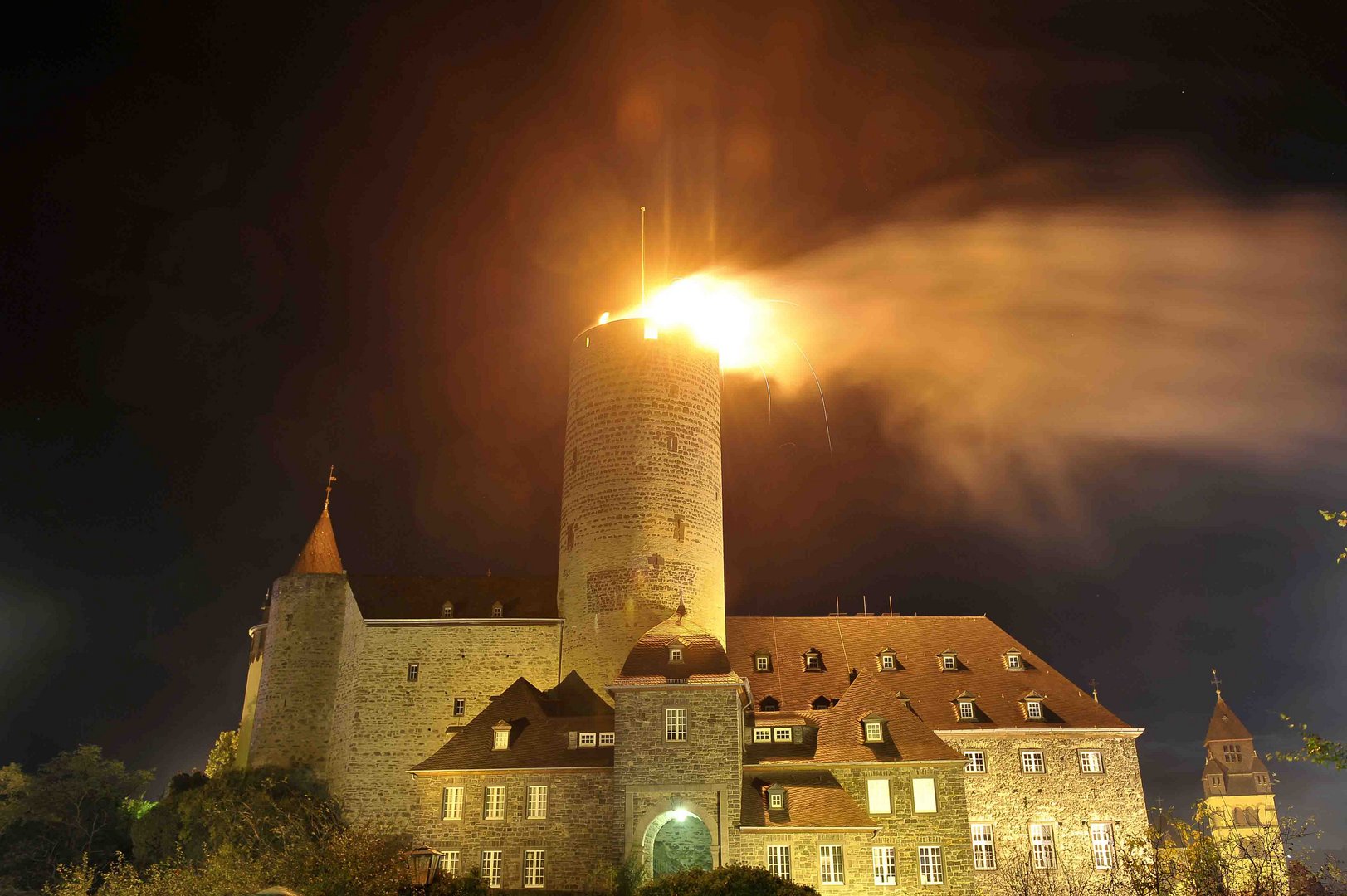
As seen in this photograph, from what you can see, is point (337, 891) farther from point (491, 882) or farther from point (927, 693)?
point (927, 693)

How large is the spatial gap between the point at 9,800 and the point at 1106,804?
150 feet

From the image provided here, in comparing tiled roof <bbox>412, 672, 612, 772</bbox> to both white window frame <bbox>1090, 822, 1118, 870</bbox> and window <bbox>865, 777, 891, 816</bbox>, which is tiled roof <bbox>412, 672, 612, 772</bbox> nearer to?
window <bbox>865, 777, 891, 816</bbox>

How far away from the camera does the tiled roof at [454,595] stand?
41969 mm

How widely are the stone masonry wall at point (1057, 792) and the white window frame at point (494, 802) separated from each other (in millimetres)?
14751

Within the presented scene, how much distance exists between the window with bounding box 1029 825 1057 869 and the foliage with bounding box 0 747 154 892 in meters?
38.1

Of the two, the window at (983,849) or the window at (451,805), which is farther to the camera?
the window at (983,849)

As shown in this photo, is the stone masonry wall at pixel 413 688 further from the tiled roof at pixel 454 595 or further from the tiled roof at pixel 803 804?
the tiled roof at pixel 803 804

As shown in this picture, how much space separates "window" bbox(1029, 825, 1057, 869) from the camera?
33.8m

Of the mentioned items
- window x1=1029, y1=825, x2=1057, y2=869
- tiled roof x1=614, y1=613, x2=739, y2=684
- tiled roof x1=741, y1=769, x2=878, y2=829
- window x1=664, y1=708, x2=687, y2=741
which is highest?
tiled roof x1=614, y1=613, x2=739, y2=684

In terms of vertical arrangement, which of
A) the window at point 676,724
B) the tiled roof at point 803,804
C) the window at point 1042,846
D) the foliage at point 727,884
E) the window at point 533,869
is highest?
the window at point 676,724

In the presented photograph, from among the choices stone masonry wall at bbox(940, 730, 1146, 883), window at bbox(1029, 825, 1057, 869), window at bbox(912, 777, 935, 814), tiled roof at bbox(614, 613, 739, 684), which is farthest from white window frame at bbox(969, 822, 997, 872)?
tiled roof at bbox(614, 613, 739, 684)

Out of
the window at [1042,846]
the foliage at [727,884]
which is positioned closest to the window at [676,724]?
the foliage at [727,884]

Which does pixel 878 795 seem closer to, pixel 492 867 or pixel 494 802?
pixel 494 802

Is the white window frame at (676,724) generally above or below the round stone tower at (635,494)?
below
